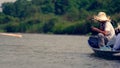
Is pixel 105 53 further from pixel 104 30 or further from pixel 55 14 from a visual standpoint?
pixel 55 14

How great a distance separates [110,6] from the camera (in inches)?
2768

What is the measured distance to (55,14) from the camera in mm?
90750

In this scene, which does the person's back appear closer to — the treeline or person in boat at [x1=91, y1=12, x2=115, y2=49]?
person in boat at [x1=91, y1=12, x2=115, y2=49]

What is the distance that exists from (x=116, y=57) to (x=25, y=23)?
6129 centimetres

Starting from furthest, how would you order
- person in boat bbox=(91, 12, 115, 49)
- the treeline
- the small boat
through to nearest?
the treeline, person in boat bbox=(91, 12, 115, 49), the small boat

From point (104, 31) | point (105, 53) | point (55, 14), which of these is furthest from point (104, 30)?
point (55, 14)

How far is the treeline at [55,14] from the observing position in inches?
2638

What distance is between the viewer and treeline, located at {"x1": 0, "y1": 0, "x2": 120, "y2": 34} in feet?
220

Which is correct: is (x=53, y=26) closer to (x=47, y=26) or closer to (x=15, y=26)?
(x=47, y=26)

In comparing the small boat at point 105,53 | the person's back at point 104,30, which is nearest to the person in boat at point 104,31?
the person's back at point 104,30

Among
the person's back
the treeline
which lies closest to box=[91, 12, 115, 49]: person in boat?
the person's back

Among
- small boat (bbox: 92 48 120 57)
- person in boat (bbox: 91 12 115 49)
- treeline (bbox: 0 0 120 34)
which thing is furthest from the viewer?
treeline (bbox: 0 0 120 34)

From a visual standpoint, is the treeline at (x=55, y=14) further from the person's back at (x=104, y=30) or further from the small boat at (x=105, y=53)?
the person's back at (x=104, y=30)

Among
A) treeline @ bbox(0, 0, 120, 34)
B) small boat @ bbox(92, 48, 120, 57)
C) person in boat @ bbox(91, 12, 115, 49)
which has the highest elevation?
person in boat @ bbox(91, 12, 115, 49)
